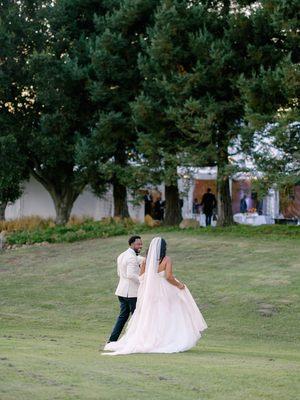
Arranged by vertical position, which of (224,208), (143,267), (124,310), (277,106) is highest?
(277,106)

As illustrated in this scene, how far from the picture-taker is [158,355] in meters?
14.1

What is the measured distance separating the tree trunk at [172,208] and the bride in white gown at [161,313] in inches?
890

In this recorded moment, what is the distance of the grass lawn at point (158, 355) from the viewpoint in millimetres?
10211

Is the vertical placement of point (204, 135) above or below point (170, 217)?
above

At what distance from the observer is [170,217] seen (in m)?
37.8

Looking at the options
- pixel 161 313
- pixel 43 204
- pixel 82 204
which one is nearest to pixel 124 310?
pixel 161 313

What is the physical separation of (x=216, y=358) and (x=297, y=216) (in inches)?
1178

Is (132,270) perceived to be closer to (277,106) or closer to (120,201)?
(277,106)

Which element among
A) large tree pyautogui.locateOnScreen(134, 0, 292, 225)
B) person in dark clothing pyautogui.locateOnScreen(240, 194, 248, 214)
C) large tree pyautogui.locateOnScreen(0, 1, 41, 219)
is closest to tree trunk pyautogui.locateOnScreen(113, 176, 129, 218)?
large tree pyautogui.locateOnScreen(0, 1, 41, 219)

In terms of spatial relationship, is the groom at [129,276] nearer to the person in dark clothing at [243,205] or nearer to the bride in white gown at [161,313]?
the bride in white gown at [161,313]

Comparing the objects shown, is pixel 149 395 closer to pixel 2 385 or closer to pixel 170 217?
pixel 2 385

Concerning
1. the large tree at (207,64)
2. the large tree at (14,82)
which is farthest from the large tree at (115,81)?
the large tree at (14,82)

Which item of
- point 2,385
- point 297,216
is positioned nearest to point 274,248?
point 297,216

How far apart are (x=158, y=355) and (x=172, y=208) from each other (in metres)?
23.9
